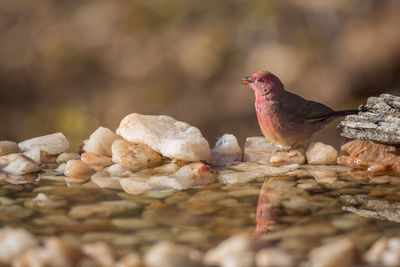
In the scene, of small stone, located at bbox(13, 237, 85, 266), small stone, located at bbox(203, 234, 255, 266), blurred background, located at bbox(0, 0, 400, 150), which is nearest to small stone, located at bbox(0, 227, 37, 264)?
small stone, located at bbox(13, 237, 85, 266)

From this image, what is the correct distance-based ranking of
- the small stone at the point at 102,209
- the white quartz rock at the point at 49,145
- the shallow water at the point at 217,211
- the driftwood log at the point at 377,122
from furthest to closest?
the white quartz rock at the point at 49,145
the driftwood log at the point at 377,122
the small stone at the point at 102,209
the shallow water at the point at 217,211

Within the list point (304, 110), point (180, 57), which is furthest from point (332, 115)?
point (180, 57)

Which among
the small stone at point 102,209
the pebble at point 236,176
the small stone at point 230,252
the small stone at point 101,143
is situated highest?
the small stone at point 101,143

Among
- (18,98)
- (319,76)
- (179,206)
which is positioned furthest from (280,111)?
(18,98)

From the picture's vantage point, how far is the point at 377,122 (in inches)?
45.1

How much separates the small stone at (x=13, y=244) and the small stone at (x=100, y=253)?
70mm

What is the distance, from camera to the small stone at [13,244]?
0.64 metres

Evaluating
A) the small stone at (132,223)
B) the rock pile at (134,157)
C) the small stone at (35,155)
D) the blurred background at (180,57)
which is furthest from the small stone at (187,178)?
the blurred background at (180,57)

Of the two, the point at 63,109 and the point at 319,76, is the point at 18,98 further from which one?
the point at 319,76

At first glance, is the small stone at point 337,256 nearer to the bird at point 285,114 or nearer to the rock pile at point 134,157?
the rock pile at point 134,157

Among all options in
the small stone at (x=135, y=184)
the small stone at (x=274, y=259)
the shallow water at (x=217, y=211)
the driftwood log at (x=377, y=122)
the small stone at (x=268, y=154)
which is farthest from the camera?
the small stone at (x=268, y=154)

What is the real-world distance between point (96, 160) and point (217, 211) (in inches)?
18.6

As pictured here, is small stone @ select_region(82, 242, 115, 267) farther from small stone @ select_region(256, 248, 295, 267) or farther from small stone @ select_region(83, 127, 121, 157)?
small stone @ select_region(83, 127, 121, 157)

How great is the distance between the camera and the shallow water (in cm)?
73
